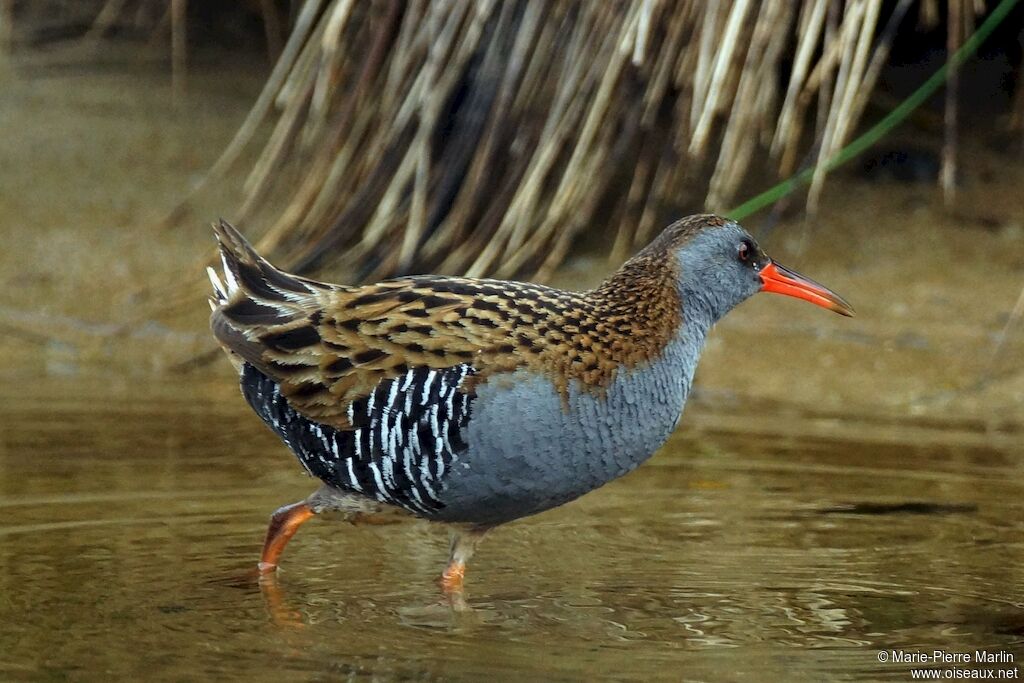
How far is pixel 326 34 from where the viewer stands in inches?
269

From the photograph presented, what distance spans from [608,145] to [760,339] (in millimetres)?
956

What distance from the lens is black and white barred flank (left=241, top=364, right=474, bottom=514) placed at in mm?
4328

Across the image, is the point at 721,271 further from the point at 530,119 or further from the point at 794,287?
the point at 530,119

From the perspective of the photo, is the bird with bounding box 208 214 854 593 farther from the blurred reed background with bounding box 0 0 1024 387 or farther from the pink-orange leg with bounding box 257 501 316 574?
the blurred reed background with bounding box 0 0 1024 387

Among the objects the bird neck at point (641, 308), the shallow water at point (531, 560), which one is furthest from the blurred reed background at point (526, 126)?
the bird neck at point (641, 308)

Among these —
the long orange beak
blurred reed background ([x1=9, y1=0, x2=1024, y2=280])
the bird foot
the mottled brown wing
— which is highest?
blurred reed background ([x1=9, y1=0, x2=1024, y2=280])

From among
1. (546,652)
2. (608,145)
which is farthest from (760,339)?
(546,652)

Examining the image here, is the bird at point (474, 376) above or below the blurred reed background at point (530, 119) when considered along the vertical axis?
below

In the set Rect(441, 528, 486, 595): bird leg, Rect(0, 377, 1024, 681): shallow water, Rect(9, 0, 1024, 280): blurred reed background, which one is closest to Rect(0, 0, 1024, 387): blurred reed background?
Rect(9, 0, 1024, 280): blurred reed background

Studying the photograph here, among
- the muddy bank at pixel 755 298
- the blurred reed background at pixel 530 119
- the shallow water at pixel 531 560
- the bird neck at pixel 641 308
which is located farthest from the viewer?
the muddy bank at pixel 755 298

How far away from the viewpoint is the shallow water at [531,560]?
3.97 metres

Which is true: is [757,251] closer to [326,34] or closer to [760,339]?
[760,339]

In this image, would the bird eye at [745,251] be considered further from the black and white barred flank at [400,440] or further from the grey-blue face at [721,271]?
the black and white barred flank at [400,440]

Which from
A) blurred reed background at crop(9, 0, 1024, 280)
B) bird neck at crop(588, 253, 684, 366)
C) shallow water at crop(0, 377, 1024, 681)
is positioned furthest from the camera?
blurred reed background at crop(9, 0, 1024, 280)
